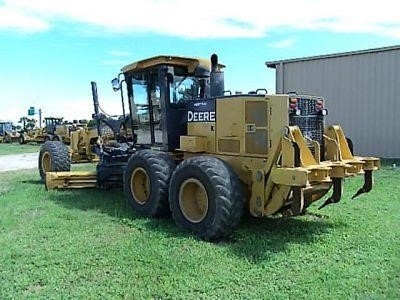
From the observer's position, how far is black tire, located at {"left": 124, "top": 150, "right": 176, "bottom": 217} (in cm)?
710

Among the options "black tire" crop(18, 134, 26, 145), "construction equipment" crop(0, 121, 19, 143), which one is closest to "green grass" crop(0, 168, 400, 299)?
"black tire" crop(18, 134, 26, 145)

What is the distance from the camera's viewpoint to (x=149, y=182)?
735 cm

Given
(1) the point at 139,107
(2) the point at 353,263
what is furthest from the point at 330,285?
(1) the point at 139,107

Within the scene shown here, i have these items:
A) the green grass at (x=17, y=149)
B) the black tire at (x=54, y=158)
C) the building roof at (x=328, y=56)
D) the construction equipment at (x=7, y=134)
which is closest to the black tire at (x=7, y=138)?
the construction equipment at (x=7, y=134)

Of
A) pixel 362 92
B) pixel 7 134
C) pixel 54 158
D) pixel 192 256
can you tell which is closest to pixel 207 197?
pixel 192 256

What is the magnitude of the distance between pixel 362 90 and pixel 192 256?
46.8ft

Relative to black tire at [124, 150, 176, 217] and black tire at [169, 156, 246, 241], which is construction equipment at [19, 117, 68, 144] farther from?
black tire at [169, 156, 246, 241]

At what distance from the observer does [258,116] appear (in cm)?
642

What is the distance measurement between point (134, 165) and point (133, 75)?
184 centimetres

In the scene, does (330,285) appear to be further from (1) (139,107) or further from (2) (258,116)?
(1) (139,107)

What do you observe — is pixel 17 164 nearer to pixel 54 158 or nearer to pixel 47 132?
pixel 54 158

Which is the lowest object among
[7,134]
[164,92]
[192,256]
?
[192,256]

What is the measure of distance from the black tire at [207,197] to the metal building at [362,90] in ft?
40.5

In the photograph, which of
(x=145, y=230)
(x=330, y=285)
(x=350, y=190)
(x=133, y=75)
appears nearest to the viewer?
(x=330, y=285)
